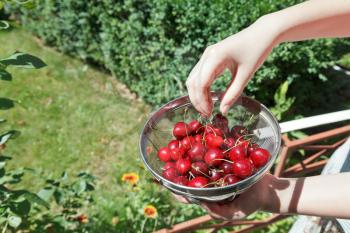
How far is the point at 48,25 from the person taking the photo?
14.7 ft

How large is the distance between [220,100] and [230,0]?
146 cm

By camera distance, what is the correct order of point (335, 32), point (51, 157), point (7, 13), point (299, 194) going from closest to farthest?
1. point (299, 194)
2. point (335, 32)
3. point (51, 157)
4. point (7, 13)

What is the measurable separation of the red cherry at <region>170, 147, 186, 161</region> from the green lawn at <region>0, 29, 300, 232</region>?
1.13m

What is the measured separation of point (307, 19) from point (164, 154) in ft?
1.90

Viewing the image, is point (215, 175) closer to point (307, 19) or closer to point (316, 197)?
point (316, 197)

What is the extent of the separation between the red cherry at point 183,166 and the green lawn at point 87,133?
1.18 metres

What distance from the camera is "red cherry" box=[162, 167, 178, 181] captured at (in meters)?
1.29

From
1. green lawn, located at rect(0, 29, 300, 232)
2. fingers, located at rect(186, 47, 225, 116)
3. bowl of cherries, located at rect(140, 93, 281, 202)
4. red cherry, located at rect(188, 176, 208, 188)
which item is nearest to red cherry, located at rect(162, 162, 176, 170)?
bowl of cherries, located at rect(140, 93, 281, 202)

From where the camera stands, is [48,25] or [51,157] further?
[48,25]

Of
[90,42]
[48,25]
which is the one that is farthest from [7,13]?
[90,42]

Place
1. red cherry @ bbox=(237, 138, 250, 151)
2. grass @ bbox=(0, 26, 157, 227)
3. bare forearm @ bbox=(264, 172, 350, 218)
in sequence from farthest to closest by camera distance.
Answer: grass @ bbox=(0, 26, 157, 227) < red cherry @ bbox=(237, 138, 250, 151) < bare forearm @ bbox=(264, 172, 350, 218)

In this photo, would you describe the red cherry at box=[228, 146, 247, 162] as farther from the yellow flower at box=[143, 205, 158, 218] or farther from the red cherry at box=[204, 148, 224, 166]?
the yellow flower at box=[143, 205, 158, 218]

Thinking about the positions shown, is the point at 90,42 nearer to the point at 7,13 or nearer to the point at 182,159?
the point at 7,13

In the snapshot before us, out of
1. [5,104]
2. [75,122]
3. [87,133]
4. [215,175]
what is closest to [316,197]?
[215,175]
